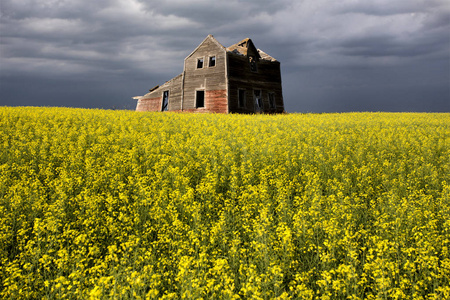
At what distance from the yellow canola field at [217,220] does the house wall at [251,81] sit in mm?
15828

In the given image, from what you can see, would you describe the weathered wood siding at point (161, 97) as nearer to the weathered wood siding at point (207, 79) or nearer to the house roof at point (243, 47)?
the weathered wood siding at point (207, 79)

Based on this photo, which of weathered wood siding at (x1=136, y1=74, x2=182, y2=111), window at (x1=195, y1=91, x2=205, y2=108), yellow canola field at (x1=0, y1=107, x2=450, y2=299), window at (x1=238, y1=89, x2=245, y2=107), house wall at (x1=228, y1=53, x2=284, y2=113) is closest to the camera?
yellow canola field at (x1=0, y1=107, x2=450, y2=299)

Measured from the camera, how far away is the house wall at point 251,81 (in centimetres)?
2766

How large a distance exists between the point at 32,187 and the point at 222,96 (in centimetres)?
2230

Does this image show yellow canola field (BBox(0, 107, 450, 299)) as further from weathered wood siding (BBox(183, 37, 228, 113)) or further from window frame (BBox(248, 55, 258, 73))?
window frame (BBox(248, 55, 258, 73))

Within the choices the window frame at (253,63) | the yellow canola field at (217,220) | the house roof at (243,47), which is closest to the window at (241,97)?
the window frame at (253,63)

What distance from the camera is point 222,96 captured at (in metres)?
27.2

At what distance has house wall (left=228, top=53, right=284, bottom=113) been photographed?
27656mm

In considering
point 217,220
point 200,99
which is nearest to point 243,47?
point 200,99

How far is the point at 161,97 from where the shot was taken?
32.9 m

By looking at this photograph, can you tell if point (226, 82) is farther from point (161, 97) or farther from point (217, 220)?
point (217, 220)

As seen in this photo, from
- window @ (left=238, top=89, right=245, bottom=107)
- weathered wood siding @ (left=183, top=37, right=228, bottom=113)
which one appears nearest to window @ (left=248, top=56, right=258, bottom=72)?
window @ (left=238, top=89, right=245, bottom=107)

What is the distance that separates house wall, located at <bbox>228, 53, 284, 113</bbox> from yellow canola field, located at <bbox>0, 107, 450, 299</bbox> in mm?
15828

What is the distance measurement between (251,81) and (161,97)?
422 inches
